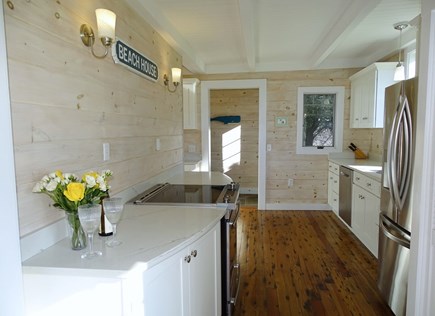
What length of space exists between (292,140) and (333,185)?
0.98 meters

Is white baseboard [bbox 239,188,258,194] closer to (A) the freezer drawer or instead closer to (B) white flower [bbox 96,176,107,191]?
(A) the freezer drawer

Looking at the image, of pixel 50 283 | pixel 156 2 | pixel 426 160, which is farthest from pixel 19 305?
pixel 156 2

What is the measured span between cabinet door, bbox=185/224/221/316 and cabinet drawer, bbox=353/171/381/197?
1.89m

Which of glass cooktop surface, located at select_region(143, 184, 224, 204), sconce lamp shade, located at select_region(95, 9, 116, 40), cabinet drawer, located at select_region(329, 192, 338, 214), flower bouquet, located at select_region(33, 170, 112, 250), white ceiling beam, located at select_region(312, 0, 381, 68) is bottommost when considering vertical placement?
cabinet drawer, located at select_region(329, 192, 338, 214)

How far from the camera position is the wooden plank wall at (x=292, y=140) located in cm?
470

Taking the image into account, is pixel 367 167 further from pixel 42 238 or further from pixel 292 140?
pixel 42 238

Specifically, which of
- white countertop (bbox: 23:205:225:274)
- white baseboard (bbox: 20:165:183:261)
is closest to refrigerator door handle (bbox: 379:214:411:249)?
white countertop (bbox: 23:205:225:274)

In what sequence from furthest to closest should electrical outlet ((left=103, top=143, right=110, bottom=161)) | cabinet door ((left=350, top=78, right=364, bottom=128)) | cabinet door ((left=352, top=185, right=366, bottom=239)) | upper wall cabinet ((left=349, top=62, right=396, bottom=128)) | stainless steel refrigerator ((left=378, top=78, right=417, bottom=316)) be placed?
cabinet door ((left=350, top=78, right=364, bottom=128))
upper wall cabinet ((left=349, top=62, right=396, bottom=128))
cabinet door ((left=352, top=185, right=366, bottom=239))
stainless steel refrigerator ((left=378, top=78, right=417, bottom=316))
electrical outlet ((left=103, top=143, right=110, bottom=161))

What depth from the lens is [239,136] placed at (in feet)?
21.1

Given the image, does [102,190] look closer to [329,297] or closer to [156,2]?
[156,2]

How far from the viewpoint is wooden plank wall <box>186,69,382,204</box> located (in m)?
4.70

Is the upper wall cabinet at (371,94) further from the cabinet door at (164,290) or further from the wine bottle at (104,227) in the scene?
the wine bottle at (104,227)

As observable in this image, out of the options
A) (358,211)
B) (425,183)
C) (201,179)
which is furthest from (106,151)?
(358,211)

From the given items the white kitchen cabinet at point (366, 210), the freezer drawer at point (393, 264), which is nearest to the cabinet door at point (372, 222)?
the white kitchen cabinet at point (366, 210)
